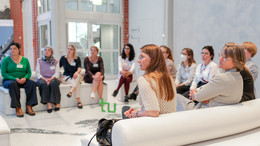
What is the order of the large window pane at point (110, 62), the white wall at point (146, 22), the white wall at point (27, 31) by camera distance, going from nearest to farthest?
the white wall at point (146, 22) → the large window pane at point (110, 62) → the white wall at point (27, 31)

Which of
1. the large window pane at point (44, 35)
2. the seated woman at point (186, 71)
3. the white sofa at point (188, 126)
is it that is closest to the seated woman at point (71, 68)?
the seated woman at point (186, 71)

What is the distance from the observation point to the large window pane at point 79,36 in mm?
8205

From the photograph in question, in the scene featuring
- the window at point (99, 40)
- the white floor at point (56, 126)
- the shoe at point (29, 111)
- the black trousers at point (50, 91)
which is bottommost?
the white floor at point (56, 126)

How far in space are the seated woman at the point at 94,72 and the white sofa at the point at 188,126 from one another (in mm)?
3194

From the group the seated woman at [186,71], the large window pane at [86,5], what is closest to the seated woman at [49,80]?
the seated woman at [186,71]

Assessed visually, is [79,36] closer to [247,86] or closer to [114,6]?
[114,6]

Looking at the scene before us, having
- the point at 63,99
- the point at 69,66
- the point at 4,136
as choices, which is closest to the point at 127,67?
the point at 69,66

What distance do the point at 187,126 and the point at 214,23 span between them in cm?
459

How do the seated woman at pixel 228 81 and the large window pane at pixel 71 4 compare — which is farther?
the large window pane at pixel 71 4

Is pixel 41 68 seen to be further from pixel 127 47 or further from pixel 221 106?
pixel 221 106

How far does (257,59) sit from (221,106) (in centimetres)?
342

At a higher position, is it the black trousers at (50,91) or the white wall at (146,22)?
the white wall at (146,22)

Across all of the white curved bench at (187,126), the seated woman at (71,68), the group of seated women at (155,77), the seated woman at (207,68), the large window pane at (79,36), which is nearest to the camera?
the white curved bench at (187,126)

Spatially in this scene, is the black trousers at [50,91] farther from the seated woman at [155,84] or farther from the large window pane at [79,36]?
the large window pane at [79,36]
